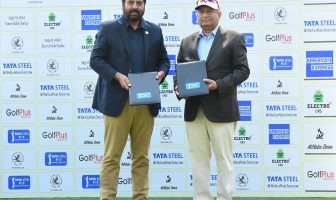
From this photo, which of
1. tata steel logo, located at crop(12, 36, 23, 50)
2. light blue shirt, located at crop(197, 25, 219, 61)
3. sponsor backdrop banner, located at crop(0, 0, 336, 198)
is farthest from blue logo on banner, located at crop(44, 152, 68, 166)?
light blue shirt, located at crop(197, 25, 219, 61)

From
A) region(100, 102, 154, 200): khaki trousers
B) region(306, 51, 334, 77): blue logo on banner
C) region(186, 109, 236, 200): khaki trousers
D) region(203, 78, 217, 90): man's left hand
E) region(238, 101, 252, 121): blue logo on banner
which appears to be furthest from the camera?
region(238, 101, 252, 121): blue logo on banner

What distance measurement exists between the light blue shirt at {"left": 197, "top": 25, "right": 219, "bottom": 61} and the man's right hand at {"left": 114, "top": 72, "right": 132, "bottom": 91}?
553 mm

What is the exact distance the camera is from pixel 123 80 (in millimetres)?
3385

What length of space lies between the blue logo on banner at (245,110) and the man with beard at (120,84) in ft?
4.20

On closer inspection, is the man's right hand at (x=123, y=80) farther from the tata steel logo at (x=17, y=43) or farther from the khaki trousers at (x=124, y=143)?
the tata steel logo at (x=17, y=43)

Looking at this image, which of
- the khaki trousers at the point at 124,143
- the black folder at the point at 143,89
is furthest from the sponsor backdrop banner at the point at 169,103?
the black folder at the point at 143,89

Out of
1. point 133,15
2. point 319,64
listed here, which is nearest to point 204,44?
point 133,15

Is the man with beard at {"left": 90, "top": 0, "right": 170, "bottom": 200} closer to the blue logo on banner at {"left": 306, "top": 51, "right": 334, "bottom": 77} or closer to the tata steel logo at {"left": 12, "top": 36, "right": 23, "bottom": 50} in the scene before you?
the tata steel logo at {"left": 12, "top": 36, "right": 23, "bottom": 50}

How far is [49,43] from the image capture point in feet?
15.6

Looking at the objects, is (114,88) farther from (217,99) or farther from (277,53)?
(277,53)

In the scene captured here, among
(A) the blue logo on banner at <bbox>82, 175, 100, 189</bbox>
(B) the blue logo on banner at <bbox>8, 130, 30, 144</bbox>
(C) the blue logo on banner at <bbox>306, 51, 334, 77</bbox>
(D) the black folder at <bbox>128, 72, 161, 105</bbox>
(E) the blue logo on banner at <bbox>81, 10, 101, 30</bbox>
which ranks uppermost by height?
(E) the blue logo on banner at <bbox>81, 10, 101, 30</bbox>

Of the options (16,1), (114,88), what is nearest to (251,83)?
(114,88)

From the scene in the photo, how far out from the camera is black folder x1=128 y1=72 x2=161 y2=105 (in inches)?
132

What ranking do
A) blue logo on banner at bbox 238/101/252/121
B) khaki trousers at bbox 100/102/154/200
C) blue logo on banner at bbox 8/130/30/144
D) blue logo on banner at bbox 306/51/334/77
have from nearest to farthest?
khaki trousers at bbox 100/102/154/200, blue logo on banner at bbox 306/51/334/77, blue logo on banner at bbox 238/101/252/121, blue logo on banner at bbox 8/130/30/144
